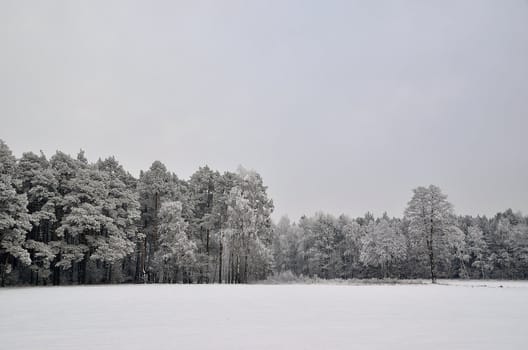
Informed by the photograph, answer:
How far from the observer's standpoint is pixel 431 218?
58.5 metres

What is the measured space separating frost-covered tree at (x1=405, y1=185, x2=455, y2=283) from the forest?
143 millimetres

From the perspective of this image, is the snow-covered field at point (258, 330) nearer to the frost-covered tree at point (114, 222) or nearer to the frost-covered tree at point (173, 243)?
the frost-covered tree at point (114, 222)

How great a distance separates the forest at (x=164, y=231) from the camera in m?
42.9

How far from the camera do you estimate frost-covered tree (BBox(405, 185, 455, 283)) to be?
58.1 metres

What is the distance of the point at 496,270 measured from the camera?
82188mm

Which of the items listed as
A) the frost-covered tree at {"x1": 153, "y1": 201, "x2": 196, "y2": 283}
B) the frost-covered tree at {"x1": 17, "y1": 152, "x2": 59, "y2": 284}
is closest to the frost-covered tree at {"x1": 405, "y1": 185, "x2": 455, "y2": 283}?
the frost-covered tree at {"x1": 153, "y1": 201, "x2": 196, "y2": 283}

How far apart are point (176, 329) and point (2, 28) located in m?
33.8

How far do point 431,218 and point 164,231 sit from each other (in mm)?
37594

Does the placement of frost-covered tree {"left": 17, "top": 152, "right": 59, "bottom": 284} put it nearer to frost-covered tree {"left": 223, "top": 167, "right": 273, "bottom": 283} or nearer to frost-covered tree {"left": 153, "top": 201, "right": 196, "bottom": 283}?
frost-covered tree {"left": 153, "top": 201, "right": 196, "bottom": 283}

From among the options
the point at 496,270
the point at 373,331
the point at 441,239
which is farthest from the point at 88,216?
the point at 496,270

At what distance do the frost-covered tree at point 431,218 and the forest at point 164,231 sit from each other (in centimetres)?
14

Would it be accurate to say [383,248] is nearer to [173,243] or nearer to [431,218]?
[431,218]

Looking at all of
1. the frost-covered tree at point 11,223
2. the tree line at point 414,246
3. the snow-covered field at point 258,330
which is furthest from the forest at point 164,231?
the snow-covered field at point 258,330

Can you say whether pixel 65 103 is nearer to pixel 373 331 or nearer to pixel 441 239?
pixel 373 331
